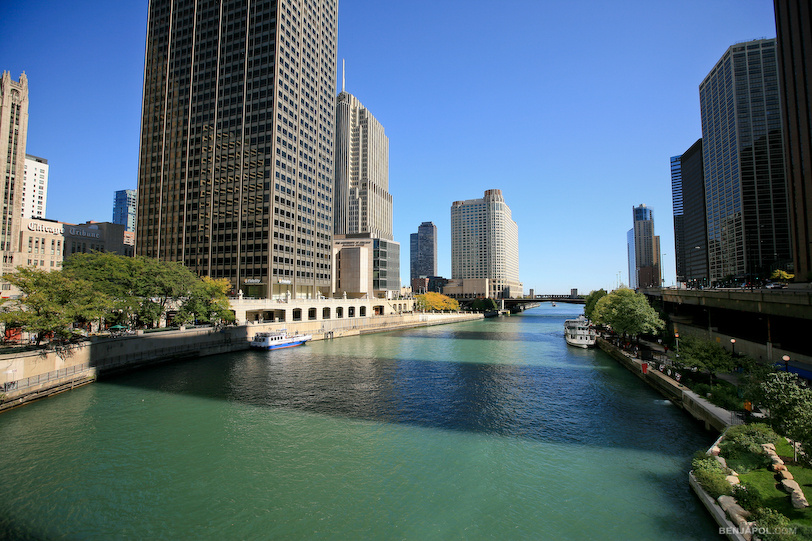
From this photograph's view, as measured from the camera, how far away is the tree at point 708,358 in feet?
127

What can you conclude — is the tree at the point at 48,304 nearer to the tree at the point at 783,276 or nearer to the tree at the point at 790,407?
the tree at the point at 790,407

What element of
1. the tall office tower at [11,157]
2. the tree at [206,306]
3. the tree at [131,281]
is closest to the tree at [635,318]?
the tree at [206,306]

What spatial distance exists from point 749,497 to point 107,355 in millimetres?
67241

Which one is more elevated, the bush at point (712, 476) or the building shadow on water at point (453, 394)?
the bush at point (712, 476)

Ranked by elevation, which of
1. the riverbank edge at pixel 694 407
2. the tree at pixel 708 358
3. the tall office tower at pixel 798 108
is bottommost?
the riverbank edge at pixel 694 407

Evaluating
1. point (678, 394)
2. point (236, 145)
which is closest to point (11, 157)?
point (236, 145)

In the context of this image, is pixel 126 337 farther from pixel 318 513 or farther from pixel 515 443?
pixel 515 443

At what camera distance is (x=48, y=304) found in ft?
152

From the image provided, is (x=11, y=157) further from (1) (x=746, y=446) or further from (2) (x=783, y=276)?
(2) (x=783, y=276)

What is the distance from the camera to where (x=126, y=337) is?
5906cm

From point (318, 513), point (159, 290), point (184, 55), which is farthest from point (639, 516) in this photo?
point (184, 55)

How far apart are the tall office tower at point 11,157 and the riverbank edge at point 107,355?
269 ft

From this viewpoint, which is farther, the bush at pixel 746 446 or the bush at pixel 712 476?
the bush at pixel 746 446

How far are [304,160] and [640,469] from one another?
458ft
